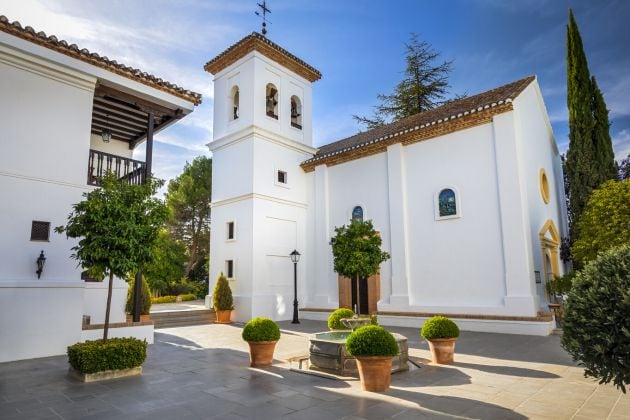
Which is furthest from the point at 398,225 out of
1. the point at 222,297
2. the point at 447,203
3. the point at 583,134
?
the point at 583,134

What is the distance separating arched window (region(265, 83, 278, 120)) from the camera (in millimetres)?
17219

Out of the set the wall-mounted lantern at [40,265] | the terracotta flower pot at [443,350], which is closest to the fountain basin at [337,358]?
the terracotta flower pot at [443,350]

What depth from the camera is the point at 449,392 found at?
17.9 feet

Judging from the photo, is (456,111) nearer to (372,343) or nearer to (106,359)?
(372,343)

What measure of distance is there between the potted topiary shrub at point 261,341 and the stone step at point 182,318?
24.3 ft

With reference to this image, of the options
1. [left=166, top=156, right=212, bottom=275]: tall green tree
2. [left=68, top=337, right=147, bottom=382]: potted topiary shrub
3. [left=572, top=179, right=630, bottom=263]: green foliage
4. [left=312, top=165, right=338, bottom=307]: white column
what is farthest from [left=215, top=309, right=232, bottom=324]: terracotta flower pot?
[left=166, top=156, right=212, bottom=275]: tall green tree

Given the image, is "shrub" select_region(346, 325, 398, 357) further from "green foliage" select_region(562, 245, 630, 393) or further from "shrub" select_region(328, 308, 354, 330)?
"shrub" select_region(328, 308, 354, 330)

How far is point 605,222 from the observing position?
12000 millimetres

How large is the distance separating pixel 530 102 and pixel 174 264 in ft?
80.7

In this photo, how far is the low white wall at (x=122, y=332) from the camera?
8391 mm

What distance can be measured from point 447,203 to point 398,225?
189 cm

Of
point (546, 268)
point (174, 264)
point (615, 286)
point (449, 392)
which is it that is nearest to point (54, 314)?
point (449, 392)

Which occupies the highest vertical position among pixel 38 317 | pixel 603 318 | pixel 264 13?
pixel 264 13

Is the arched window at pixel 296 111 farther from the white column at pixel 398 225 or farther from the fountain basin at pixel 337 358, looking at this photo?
the fountain basin at pixel 337 358
